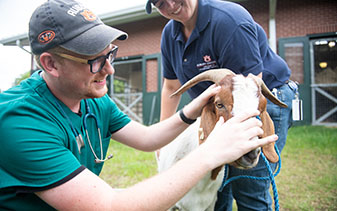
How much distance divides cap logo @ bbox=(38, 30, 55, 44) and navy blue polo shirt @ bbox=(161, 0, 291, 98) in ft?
3.61

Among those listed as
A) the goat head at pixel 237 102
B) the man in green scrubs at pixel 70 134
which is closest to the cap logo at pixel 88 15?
the man in green scrubs at pixel 70 134

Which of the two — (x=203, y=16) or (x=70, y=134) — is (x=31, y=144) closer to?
(x=70, y=134)

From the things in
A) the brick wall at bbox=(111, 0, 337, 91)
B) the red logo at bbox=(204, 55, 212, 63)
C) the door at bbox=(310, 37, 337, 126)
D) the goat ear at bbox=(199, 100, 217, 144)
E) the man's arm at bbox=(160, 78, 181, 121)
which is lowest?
the door at bbox=(310, 37, 337, 126)

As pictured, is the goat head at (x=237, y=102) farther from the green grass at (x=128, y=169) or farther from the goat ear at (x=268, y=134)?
the green grass at (x=128, y=169)

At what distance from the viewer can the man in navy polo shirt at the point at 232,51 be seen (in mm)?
1764

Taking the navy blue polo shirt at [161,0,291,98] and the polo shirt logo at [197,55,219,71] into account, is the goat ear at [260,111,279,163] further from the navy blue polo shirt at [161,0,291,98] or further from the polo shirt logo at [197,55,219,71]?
the polo shirt logo at [197,55,219,71]

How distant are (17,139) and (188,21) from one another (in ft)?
5.35

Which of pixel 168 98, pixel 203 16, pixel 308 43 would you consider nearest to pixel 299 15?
pixel 308 43

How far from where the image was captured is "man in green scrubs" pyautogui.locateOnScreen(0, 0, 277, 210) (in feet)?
3.86

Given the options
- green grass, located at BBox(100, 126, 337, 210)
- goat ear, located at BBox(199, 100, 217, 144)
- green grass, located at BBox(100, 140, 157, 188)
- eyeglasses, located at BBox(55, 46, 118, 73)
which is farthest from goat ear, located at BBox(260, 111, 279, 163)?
green grass, located at BBox(100, 140, 157, 188)

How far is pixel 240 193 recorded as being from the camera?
6.50 ft

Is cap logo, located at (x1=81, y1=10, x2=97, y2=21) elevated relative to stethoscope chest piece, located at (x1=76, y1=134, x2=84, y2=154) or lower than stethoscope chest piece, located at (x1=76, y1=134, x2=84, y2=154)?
elevated

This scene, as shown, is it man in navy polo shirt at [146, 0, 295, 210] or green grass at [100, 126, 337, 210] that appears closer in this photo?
man in navy polo shirt at [146, 0, 295, 210]

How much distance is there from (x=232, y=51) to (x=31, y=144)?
58.6 inches
